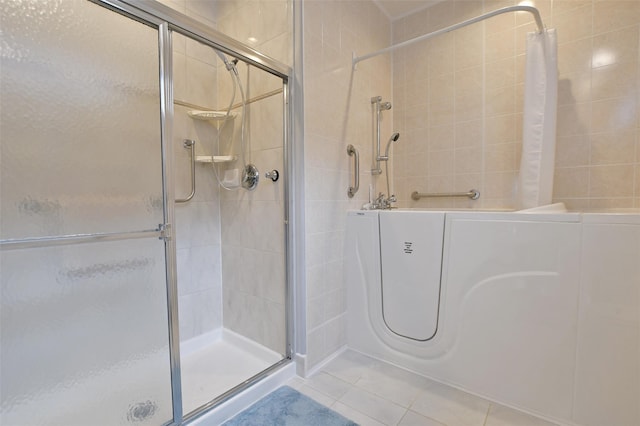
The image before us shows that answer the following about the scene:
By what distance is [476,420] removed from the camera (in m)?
1.31

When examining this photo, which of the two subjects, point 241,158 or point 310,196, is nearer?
point 310,196

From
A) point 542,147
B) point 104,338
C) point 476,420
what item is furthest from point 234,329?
point 542,147

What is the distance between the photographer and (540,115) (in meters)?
1.58

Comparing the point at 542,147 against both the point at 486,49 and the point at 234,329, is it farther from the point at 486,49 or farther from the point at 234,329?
the point at 234,329

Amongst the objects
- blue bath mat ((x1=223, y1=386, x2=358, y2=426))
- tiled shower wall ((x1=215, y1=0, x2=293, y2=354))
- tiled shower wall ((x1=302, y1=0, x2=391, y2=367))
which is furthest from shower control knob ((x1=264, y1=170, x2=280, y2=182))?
blue bath mat ((x1=223, y1=386, x2=358, y2=426))

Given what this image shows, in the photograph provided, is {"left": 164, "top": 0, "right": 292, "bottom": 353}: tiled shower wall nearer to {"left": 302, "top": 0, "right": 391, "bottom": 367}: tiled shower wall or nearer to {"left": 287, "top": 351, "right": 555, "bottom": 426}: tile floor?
{"left": 302, "top": 0, "right": 391, "bottom": 367}: tiled shower wall

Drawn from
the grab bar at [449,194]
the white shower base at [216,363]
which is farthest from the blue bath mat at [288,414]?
the grab bar at [449,194]

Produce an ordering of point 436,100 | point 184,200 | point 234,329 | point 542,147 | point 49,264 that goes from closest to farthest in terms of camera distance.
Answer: point 49,264
point 542,147
point 184,200
point 234,329
point 436,100

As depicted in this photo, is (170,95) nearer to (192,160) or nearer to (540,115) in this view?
(192,160)

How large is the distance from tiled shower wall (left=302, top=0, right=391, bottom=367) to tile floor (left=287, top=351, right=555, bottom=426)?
0.59 ft

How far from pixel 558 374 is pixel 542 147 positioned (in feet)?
3.67

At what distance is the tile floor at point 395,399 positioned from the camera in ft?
4.29

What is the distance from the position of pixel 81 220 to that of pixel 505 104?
2.46m

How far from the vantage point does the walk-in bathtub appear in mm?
1162
